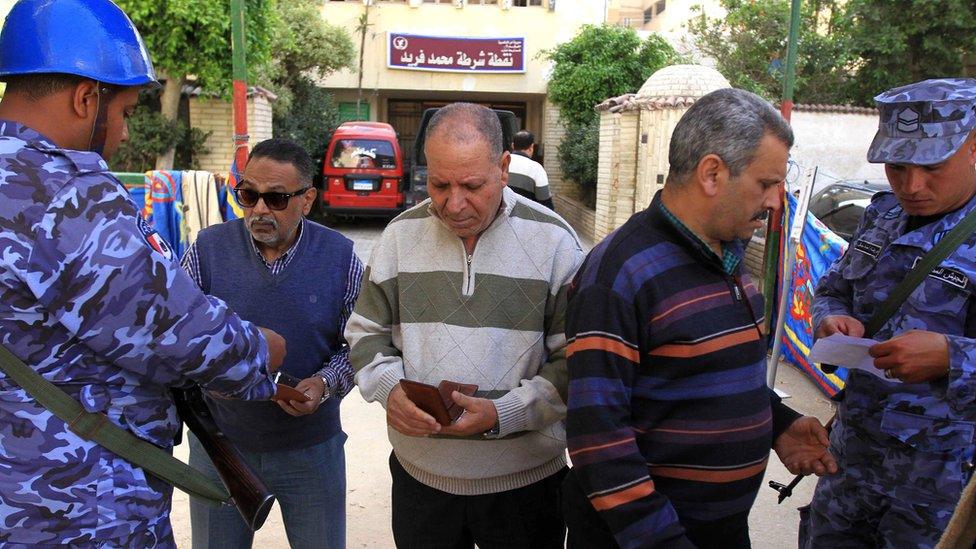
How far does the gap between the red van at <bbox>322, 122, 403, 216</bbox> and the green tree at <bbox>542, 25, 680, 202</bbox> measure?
17.2ft

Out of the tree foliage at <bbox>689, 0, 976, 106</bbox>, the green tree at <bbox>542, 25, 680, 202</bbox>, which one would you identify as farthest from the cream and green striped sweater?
the green tree at <bbox>542, 25, 680, 202</bbox>

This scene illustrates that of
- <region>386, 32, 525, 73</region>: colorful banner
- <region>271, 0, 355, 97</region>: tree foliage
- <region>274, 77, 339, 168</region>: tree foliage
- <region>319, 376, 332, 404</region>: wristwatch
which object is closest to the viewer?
<region>319, 376, 332, 404</region>: wristwatch

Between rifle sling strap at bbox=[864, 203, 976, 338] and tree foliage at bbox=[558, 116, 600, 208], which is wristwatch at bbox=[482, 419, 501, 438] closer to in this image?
rifle sling strap at bbox=[864, 203, 976, 338]

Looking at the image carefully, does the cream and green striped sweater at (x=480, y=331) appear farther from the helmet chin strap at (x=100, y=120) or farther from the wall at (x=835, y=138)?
the wall at (x=835, y=138)

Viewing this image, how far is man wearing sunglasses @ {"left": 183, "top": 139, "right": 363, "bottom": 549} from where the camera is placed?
2.41 meters

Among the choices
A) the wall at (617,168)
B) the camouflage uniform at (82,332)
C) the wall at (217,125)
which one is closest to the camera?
the camouflage uniform at (82,332)

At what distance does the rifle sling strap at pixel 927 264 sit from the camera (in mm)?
2080

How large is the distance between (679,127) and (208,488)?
136 cm

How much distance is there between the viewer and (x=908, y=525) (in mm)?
2113

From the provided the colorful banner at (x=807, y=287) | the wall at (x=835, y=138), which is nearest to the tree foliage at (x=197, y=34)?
the colorful banner at (x=807, y=287)

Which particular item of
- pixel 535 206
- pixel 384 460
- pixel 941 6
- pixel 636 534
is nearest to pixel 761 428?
pixel 636 534

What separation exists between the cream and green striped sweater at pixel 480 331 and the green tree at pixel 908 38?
48.3 ft

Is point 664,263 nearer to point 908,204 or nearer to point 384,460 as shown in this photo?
point 908,204

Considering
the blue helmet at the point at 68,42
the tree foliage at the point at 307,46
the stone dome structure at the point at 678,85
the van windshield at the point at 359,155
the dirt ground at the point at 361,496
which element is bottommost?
the dirt ground at the point at 361,496
